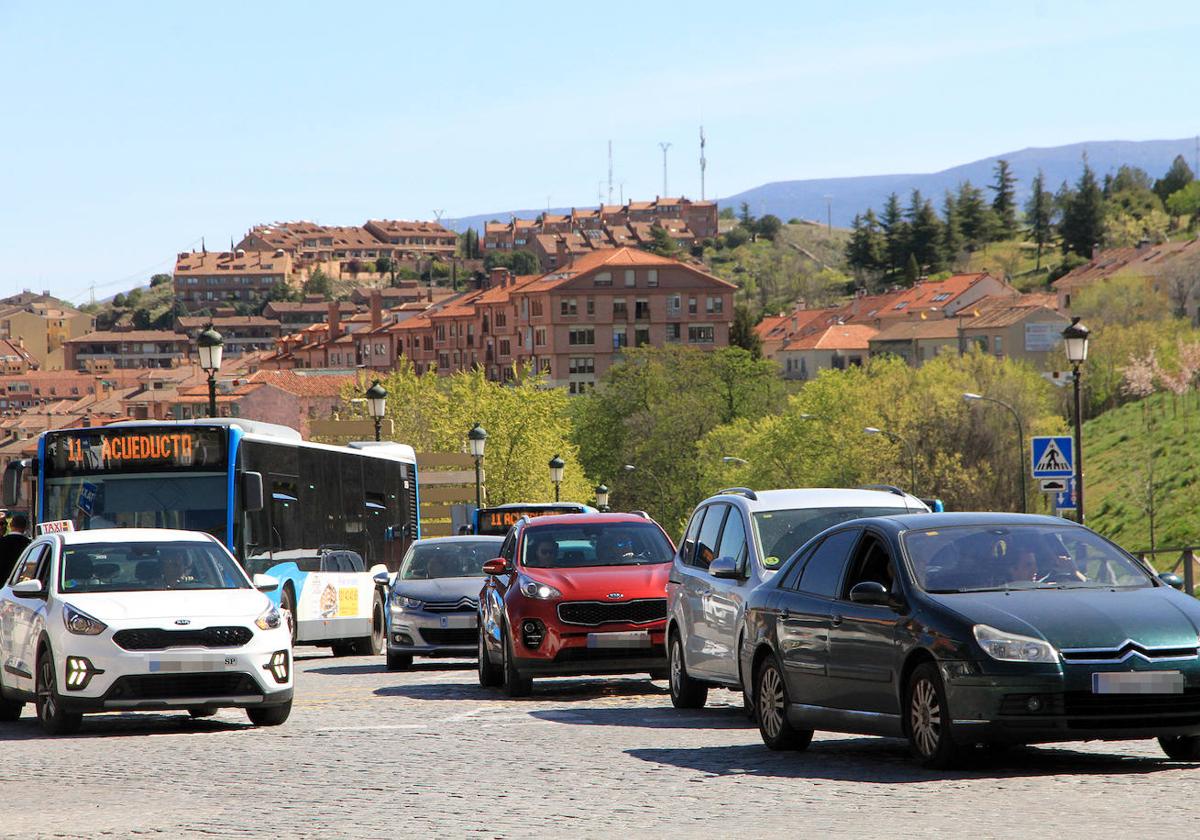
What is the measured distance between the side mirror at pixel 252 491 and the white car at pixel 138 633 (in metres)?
7.19

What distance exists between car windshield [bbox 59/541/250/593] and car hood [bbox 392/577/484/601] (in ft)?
24.9

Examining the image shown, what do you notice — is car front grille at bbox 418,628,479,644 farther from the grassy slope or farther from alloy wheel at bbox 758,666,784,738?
the grassy slope

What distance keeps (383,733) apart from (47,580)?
318 centimetres

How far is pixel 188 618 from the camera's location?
50.0 feet

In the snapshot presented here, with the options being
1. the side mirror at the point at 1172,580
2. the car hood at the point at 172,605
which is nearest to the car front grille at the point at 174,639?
the car hood at the point at 172,605

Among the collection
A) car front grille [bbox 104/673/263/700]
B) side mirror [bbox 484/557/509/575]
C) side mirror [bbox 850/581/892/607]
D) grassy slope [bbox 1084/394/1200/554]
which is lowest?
grassy slope [bbox 1084/394/1200/554]

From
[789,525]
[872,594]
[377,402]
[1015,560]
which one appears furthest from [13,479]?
[377,402]

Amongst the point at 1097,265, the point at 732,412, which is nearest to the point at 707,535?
the point at 732,412

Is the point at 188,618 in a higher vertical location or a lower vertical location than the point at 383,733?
higher

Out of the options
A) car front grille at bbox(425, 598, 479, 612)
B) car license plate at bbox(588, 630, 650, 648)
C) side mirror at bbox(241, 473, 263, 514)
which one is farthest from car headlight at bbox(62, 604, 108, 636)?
car front grille at bbox(425, 598, 479, 612)

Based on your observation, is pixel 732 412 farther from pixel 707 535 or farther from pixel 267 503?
pixel 707 535

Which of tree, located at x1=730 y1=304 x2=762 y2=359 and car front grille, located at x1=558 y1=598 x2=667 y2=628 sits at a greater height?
tree, located at x1=730 y1=304 x2=762 y2=359

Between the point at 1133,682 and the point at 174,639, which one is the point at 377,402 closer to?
the point at 174,639

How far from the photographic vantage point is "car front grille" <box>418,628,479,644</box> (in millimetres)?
24078
